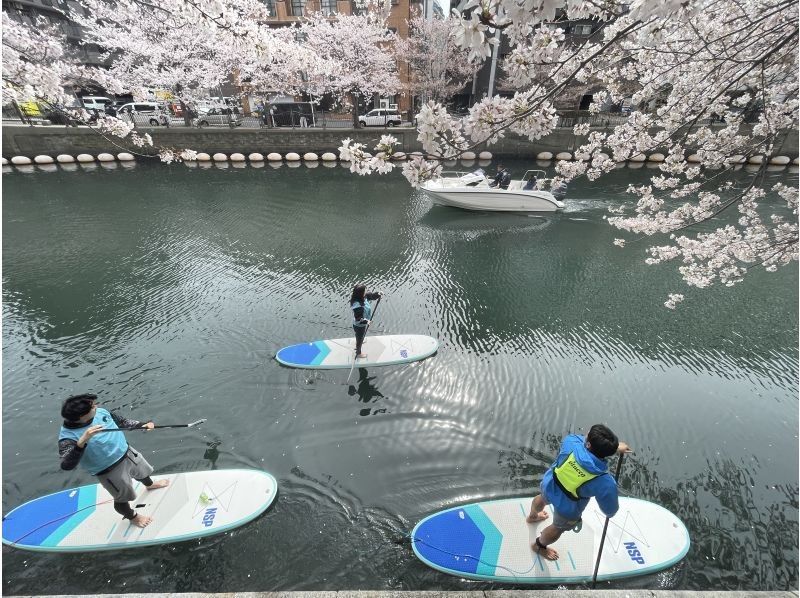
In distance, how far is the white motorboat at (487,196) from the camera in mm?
14250

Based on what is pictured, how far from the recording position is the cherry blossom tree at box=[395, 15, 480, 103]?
2417 cm

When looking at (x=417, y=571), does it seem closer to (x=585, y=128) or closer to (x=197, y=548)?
(x=197, y=548)

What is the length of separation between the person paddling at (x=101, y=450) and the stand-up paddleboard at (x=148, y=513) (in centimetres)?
21

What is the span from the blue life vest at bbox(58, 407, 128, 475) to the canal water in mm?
1305

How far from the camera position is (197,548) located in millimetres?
A: 4133

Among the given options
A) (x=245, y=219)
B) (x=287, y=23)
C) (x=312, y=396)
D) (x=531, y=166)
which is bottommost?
(x=312, y=396)

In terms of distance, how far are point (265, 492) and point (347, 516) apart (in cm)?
113

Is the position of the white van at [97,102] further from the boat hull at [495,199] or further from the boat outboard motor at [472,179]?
the boat outboard motor at [472,179]

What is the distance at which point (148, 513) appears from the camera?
170 inches

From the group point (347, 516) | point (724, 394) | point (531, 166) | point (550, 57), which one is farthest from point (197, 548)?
point (531, 166)

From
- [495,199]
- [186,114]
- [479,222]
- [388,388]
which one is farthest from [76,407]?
[186,114]

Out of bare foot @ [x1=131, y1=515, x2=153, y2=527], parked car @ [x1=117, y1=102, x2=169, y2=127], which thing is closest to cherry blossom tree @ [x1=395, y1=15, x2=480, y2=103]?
parked car @ [x1=117, y1=102, x2=169, y2=127]

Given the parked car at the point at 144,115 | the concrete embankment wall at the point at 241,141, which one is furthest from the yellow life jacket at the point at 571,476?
the parked car at the point at 144,115

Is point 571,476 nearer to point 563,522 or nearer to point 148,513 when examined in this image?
point 563,522
